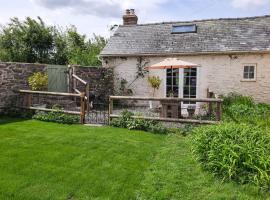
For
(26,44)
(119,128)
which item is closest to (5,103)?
(119,128)

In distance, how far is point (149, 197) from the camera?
4.34m

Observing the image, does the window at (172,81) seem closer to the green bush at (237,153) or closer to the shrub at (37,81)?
the shrub at (37,81)

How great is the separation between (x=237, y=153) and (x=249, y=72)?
8992 millimetres

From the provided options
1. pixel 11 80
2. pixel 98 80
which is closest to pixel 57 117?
pixel 11 80

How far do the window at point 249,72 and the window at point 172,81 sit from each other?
3.12 meters

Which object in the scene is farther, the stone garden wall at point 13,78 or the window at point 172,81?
the window at point 172,81

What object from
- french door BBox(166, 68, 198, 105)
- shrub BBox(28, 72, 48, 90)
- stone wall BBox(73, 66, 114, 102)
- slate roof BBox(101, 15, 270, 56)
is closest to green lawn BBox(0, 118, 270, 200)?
shrub BBox(28, 72, 48, 90)

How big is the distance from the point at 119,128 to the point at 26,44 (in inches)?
600

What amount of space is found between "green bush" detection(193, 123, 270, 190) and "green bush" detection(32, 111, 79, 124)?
501cm

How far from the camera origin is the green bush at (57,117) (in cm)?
970

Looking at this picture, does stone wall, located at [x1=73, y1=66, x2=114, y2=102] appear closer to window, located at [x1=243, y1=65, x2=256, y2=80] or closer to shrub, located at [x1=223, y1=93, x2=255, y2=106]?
shrub, located at [x1=223, y1=93, x2=255, y2=106]

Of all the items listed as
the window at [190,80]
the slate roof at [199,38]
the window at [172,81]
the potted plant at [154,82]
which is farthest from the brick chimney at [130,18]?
the window at [190,80]

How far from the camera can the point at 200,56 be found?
A: 13.6 metres

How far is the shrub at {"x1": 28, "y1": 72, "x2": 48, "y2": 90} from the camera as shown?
11.2 m
